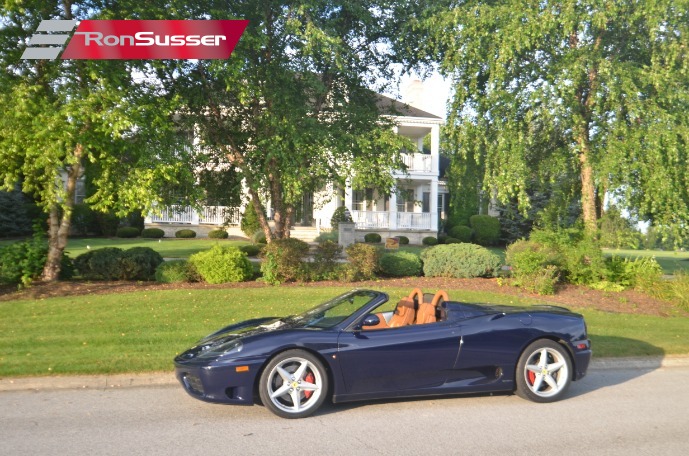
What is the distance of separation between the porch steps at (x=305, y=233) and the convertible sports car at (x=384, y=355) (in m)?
23.9

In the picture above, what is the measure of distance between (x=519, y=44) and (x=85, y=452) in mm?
11965

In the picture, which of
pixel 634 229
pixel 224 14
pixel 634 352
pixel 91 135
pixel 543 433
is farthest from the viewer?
pixel 634 229

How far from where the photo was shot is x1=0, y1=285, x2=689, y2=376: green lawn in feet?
25.4

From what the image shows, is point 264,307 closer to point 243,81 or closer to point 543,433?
point 243,81

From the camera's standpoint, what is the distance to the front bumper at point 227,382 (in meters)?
5.56

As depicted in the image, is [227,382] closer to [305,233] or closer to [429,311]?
[429,311]

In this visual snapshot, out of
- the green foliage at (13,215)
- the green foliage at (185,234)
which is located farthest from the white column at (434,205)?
the green foliage at (13,215)

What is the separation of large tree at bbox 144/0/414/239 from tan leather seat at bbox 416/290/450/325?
7200 millimetres

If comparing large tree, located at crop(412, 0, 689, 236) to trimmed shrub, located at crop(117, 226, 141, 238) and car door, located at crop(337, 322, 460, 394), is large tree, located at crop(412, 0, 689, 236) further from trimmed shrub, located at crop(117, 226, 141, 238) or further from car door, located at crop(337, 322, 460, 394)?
trimmed shrub, located at crop(117, 226, 141, 238)

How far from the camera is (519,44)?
13422 mm

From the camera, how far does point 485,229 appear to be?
1366 inches

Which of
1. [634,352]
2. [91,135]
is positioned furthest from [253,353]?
[91,135]

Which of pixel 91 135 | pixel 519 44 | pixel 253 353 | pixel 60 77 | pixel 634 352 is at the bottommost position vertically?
pixel 634 352

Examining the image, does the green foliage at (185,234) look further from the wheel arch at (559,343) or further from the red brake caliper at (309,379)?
the wheel arch at (559,343)
